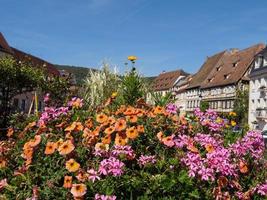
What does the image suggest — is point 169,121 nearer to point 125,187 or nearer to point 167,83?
point 125,187

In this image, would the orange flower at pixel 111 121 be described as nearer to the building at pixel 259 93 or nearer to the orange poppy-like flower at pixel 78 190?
the orange poppy-like flower at pixel 78 190

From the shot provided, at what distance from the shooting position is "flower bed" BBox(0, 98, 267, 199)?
3.36 metres

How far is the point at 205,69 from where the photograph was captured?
89.0 m

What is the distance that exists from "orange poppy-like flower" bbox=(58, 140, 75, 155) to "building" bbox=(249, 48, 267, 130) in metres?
57.9

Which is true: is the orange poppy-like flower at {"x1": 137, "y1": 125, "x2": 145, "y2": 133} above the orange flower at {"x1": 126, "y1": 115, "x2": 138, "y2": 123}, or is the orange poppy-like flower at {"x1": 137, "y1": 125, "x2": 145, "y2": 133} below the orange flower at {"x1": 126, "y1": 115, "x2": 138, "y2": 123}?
below

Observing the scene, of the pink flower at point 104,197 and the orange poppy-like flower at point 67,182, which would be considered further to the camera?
the orange poppy-like flower at point 67,182

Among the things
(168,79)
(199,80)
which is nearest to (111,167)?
(199,80)

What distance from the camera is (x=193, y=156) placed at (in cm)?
362

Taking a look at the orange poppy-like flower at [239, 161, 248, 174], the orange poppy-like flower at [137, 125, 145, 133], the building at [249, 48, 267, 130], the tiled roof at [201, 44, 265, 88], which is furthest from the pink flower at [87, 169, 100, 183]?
the tiled roof at [201, 44, 265, 88]

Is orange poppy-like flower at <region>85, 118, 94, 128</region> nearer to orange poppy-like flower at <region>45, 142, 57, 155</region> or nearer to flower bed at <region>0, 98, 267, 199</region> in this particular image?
flower bed at <region>0, 98, 267, 199</region>

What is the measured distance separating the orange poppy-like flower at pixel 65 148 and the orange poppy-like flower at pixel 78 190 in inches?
13.7

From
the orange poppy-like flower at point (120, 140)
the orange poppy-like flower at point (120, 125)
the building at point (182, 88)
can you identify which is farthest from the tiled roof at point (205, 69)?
the orange poppy-like flower at point (120, 140)

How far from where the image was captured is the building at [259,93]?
60.1 metres

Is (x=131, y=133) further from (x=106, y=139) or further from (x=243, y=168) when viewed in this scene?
(x=243, y=168)
